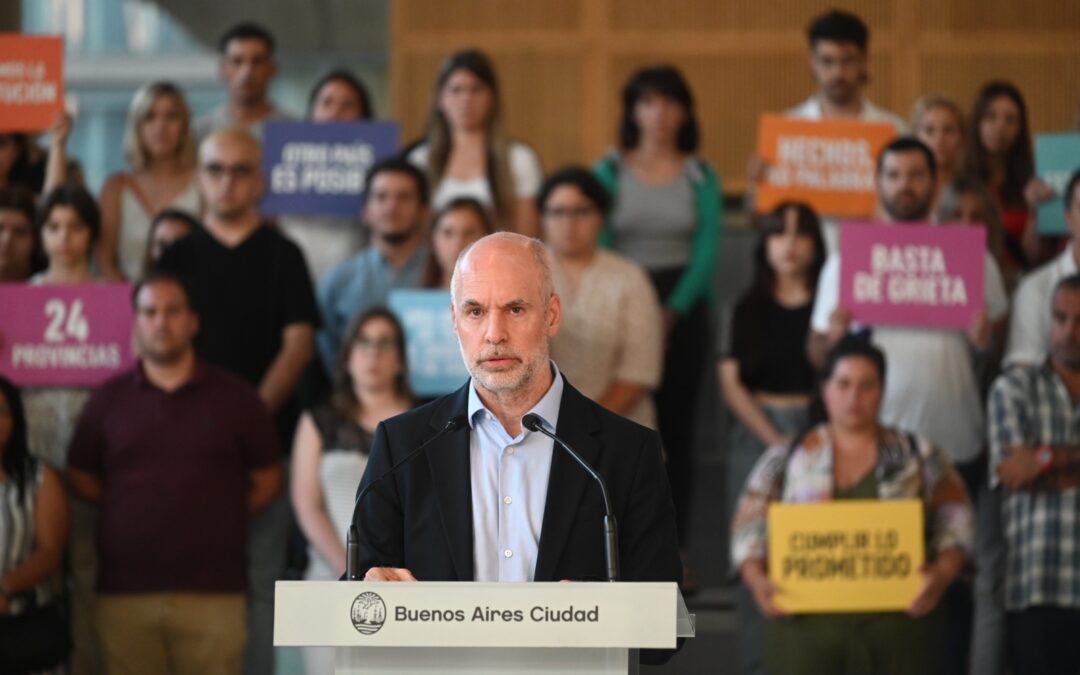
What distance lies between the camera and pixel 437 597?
2541 millimetres

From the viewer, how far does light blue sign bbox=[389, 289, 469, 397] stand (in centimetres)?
620

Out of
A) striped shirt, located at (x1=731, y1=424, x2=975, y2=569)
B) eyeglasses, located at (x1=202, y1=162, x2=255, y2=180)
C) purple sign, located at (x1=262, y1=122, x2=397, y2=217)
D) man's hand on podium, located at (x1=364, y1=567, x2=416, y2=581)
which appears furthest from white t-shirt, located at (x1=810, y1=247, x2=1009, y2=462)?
man's hand on podium, located at (x1=364, y1=567, x2=416, y2=581)

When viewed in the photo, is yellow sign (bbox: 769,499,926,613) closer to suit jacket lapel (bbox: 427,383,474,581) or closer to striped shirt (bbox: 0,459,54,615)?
striped shirt (bbox: 0,459,54,615)

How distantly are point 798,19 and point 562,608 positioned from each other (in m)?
7.08

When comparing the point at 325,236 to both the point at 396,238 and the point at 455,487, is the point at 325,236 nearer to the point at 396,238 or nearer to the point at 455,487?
the point at 396,238

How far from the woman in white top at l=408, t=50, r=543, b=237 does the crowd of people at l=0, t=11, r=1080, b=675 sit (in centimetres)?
1

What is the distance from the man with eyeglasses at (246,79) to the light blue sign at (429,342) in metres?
1.27

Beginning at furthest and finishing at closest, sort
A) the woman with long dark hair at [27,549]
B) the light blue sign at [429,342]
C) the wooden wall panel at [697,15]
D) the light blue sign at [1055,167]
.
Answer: the wooden wall panel at [697,15] → the light blue sign at [1055,167] → the light blue sign at [429,342] → the woman with long dark hair at [27,549]

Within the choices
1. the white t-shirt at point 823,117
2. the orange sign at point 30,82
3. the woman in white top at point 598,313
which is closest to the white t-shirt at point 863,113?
the white t-shirt at point 823,117

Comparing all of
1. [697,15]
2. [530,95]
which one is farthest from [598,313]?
[697,15]

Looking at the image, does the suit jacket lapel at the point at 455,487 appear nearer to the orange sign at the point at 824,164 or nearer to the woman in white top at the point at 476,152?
the woman in white top at the point at 476,152

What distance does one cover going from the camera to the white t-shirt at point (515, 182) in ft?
22.2

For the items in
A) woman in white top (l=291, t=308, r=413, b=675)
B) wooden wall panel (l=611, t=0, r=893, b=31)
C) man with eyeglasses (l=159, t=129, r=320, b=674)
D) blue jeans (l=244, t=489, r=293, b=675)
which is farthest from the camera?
wooden wall panel (l=611, t=0, r=893, b=31)

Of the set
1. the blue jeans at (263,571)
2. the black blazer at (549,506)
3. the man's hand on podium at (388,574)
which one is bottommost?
the blue jeans at (263,571)
